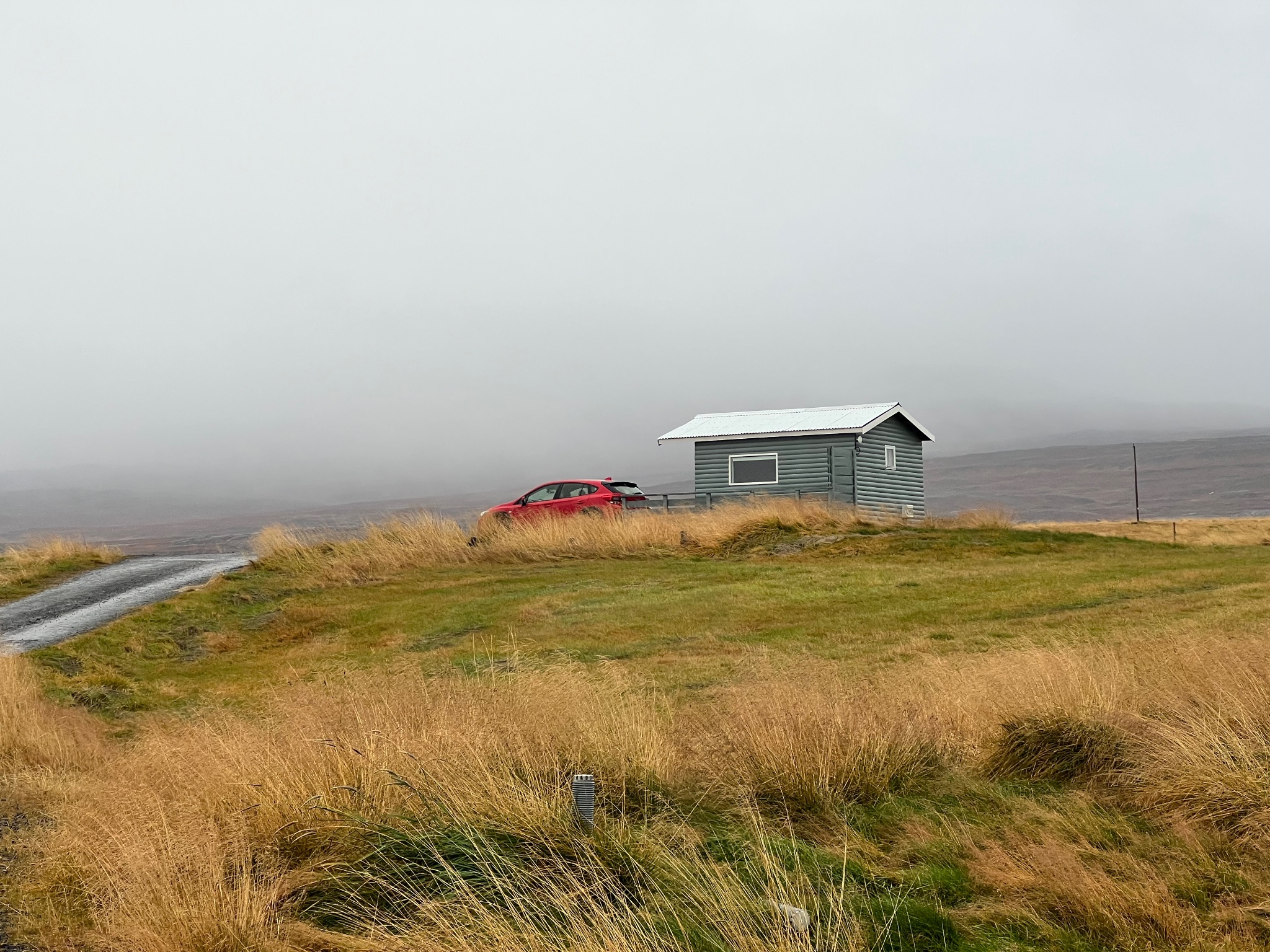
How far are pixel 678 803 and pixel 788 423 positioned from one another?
28.6 m

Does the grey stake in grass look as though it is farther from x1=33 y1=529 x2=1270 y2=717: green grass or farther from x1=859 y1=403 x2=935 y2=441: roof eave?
x1=859 y1=403 x2=935 y2=441: roof eave

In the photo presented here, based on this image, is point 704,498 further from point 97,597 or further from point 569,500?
point 97,597

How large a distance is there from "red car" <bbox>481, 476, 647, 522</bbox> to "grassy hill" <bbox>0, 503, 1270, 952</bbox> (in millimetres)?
16351

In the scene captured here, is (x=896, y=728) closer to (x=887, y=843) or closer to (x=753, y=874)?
(x=887, y=843)

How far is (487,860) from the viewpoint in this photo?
543 cm

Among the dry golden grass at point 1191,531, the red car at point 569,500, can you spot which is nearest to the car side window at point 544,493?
the red car at point 569,500

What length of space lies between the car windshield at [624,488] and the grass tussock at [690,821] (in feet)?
67.6

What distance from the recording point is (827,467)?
33125mm

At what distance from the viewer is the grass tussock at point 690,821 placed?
16.0 ft

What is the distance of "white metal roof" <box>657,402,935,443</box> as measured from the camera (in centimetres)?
3319

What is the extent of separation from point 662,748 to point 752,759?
55 centimetres

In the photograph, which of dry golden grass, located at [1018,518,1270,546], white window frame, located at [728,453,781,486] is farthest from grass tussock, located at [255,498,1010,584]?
white window frame, located at [728,453,781,486]

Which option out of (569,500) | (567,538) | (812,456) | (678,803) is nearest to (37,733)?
(678,803)

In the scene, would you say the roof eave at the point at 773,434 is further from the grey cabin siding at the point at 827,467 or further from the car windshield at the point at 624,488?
the car windshield at the point at 624,488
